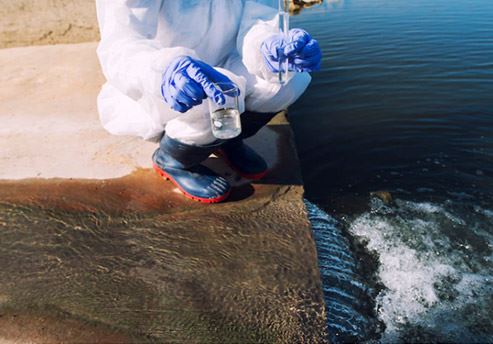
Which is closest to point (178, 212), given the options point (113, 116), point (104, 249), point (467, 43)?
point (104, 249)

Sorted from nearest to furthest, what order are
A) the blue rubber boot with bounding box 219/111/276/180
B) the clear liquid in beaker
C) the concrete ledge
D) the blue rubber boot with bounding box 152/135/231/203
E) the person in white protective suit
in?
the concrete ledge < the person in white protective suit < the clear liquid in beaker < the blue rubber boot with bounding box 152/135/231/203 < the blue rubber boot with bounding box 219/111/276/180

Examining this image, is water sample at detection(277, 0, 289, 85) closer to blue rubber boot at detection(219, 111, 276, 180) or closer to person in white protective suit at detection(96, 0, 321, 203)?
person in white protective suit at detection(96, 0, 321, 203)

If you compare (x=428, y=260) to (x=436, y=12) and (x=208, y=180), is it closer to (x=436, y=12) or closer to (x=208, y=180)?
(x=208, y=180)

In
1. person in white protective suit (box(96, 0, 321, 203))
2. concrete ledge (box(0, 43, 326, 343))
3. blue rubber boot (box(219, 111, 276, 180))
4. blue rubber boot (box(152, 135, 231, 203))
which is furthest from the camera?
blue rubber boot (box(219, 111, 276, 180))

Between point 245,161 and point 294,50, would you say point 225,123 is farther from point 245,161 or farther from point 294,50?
point 245,161

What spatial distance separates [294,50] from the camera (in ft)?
5.86

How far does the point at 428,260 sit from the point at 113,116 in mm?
1810

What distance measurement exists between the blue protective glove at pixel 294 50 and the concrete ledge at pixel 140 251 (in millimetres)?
701

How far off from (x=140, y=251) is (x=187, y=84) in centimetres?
78

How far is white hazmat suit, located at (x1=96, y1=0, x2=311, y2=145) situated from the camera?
5.66 ft

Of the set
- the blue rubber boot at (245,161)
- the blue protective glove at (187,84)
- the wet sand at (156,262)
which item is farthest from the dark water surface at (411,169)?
the blue protective glove at (187,84)

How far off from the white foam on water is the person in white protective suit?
0.77 metres

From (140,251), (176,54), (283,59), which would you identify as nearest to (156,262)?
(140,251)

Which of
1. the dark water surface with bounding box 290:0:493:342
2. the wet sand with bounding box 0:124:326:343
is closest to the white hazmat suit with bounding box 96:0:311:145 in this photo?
the wet sand with bounding box 0:124:326:343
